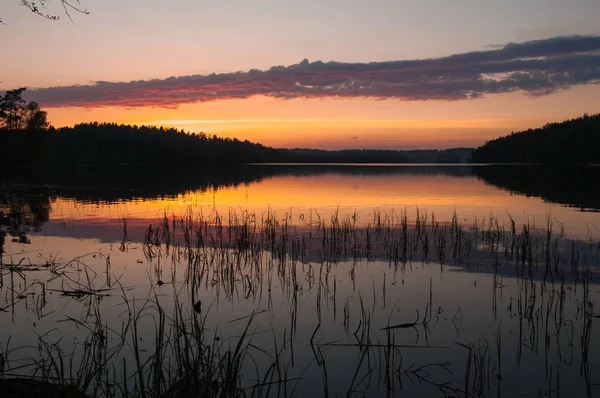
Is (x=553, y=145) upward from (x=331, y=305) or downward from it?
upward

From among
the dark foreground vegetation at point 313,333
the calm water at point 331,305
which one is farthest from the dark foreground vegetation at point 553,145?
the dark foreground vegetation at point 313,333

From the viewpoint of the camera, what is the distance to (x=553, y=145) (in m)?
122

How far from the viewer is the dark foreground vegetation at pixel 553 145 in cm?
11462

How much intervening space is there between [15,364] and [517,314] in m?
8.53

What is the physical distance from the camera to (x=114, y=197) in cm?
3512

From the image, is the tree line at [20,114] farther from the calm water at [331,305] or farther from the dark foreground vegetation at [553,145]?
the dark foreground vegetation at [553,145]

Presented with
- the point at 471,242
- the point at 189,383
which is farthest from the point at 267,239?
the point at 189,383

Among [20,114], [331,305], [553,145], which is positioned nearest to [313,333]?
[331,305]

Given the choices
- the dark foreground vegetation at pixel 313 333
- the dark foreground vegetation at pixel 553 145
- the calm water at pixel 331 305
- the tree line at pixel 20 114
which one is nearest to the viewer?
the dark foreground vegetation at pixel 313 333

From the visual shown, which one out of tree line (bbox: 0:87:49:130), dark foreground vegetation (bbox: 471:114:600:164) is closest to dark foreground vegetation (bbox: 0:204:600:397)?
tree line (bbox: 0:87:49:130)

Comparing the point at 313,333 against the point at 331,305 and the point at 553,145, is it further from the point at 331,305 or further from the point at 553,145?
the point at 553,145

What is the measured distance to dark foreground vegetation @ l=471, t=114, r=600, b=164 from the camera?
4513 inches

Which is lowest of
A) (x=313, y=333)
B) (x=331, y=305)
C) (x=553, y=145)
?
(x=331, y=305)

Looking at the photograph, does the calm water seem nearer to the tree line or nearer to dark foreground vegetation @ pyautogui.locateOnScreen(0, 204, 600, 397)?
dark foreground vegetation @ pyautogui.locateOnScreen(0, 204, 600, 397)
